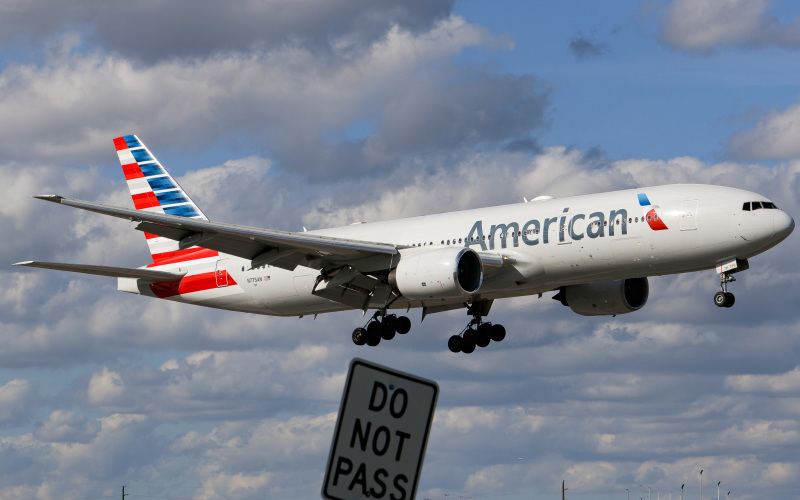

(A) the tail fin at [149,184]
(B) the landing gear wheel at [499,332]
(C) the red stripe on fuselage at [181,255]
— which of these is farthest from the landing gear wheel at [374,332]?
(A) the tail fin at [149,184]

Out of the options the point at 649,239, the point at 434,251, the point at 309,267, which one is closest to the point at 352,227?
the point at 309,267

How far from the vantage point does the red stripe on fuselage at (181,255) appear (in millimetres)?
54188

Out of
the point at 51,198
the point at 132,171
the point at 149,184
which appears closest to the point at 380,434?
the point at 51,198

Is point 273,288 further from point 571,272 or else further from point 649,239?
point 649,239

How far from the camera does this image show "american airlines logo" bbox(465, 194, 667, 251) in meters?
42.6

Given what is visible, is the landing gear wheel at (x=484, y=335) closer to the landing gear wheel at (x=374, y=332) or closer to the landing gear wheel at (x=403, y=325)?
the landing gear wheel at (x=403, y=325)

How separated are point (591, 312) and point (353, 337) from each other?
475 inches

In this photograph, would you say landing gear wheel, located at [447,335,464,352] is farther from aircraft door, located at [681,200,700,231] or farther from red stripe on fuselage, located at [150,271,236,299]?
aircraft door, located at [681,200,700,231]

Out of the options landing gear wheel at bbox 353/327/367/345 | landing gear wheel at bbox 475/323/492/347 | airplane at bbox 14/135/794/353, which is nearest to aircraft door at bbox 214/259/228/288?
airplane at bbox 14/135/794/353

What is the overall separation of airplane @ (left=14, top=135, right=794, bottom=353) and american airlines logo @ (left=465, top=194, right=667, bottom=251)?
0.05 m

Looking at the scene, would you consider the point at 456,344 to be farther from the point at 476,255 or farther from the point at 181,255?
the point at 181,255

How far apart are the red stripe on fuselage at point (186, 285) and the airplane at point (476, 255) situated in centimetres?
6

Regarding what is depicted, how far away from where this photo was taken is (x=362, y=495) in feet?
31.8

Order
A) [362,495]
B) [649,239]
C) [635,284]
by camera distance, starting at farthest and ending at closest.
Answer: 1. [635,284]
2. [649,239]
3. [362,495]
